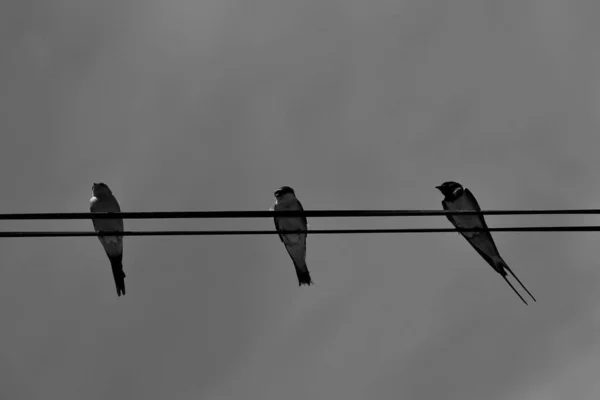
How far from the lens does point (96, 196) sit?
13.9 m

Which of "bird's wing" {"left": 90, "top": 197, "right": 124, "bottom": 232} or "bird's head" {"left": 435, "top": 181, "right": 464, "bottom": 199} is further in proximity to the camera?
"bird's wing" {"left": 90, "top": 197, "right": 124, "bottom": 232}

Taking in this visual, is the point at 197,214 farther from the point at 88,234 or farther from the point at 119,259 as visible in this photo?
the point at 119,259

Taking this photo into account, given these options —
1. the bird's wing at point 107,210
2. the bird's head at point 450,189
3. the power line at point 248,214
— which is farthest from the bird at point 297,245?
the power line at point 248,214

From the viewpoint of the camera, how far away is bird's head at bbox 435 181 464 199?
13328 mm

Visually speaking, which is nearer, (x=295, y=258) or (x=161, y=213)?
(x=161, y=213)

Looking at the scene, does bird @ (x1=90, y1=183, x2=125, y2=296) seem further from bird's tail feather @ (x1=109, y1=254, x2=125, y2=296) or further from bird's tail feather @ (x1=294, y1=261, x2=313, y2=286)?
bird's tail feather @ (x1=294, y1=261, x2=313, y2=286)

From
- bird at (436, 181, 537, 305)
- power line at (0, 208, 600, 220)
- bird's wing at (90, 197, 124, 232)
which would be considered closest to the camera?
power line at (0, 208, 600, 220)

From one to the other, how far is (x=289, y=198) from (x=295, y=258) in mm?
1199

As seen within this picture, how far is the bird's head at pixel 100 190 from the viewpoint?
13797 mm

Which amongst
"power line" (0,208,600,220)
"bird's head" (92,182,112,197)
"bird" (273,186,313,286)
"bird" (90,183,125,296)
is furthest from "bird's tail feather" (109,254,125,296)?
"power line" (0,208,600,220)

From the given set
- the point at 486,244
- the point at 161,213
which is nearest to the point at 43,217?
the point at 161,213

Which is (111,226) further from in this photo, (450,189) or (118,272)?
(450,189)

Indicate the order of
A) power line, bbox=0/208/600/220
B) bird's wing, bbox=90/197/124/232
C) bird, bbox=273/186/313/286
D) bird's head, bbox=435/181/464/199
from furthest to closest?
bird, bbox=273/186/313/286 < bird's wing, bbox=90/197/124/232 < bird's head, bbox=435/181/464/199 < power line, bbox=0/208/600/220

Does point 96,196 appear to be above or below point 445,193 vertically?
above
